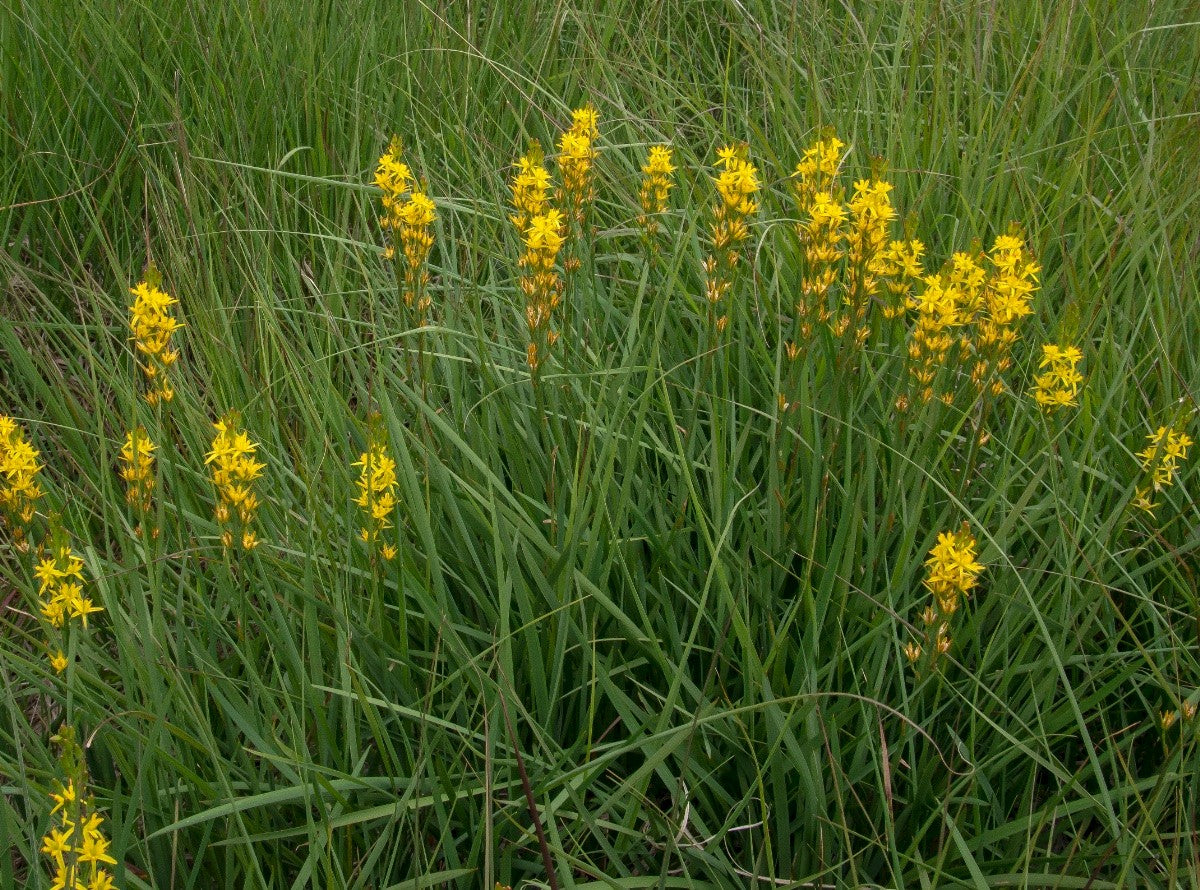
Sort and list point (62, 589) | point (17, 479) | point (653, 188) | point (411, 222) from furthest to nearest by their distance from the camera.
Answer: point (653, 188) → point (411, 222) → point (17, 479) → point (62, 589)

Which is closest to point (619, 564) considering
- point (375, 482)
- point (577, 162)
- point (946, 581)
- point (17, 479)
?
point (375, 482)

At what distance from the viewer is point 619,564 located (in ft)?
7.11

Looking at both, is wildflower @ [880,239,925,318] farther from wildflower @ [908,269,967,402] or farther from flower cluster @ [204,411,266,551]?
flower cluster @ [204,411,266,551]

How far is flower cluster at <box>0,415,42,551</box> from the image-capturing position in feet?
5.70

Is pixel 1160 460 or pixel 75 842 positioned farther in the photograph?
pixel 1160 460

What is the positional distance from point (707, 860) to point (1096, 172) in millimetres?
2374

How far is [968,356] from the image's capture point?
222cm

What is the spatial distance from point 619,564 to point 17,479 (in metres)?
0.98

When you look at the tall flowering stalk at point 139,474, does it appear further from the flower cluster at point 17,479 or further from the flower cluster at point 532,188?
the flower cluster at point 532,188

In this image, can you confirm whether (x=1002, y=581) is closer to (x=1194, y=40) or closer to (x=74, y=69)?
(x=1194, y=40)

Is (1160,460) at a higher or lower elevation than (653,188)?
lower

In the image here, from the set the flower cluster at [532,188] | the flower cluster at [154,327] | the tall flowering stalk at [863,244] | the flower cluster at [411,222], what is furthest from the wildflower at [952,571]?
the flower cluster at [154,327]

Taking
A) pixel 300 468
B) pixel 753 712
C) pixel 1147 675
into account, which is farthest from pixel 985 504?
pixel 300 468

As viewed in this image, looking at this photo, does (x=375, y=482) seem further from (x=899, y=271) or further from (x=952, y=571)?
(x=899, y=271)
